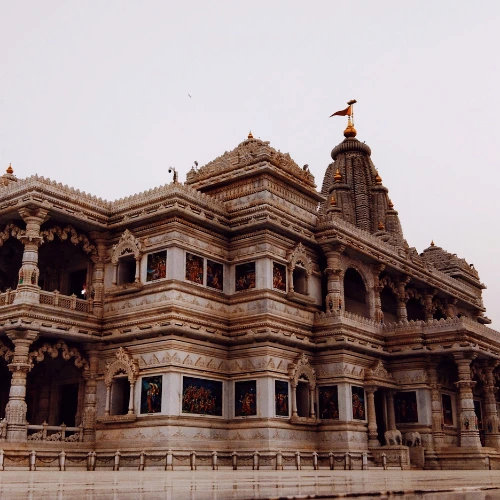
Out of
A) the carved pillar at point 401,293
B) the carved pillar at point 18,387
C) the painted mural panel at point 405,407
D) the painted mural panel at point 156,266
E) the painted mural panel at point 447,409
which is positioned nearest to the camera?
the carved pillar at point 18,387

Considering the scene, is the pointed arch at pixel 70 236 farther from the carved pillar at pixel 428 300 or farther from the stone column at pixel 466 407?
the carved pillar at pixel 428 300

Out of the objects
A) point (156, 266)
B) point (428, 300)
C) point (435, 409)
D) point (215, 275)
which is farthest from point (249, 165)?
point (428, 300)

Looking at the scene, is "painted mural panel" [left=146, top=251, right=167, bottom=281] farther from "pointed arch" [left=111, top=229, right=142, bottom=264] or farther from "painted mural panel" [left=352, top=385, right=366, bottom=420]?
"painted mural panel" [left=352, top=385, right=366, bottom=420]

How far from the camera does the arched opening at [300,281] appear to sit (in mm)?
29953

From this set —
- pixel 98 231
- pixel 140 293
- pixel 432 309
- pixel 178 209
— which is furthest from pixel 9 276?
pixel 432 309

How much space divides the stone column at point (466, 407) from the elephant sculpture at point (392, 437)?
2.86 m

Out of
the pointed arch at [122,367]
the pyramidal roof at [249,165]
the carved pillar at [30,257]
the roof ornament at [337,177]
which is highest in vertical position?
the roof ornament at [337,177]

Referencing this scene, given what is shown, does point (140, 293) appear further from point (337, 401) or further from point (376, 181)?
point (376, 181)

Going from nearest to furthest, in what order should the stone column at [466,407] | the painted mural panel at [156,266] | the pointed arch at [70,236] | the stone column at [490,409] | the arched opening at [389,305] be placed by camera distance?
the pointed arch at [70,236]
the painted mural panel at [156,266]
the stone column at [466,407]
the stone column at [490,409]
the arched opening at [389,305]

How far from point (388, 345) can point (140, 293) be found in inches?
491

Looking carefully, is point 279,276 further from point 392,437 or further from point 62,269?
point 62,269

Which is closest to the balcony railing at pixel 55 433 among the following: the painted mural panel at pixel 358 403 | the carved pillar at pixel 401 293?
the painted mural panel at pixel 358 403

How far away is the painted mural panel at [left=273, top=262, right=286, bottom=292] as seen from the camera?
28203mm

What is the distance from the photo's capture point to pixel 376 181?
4612cm
